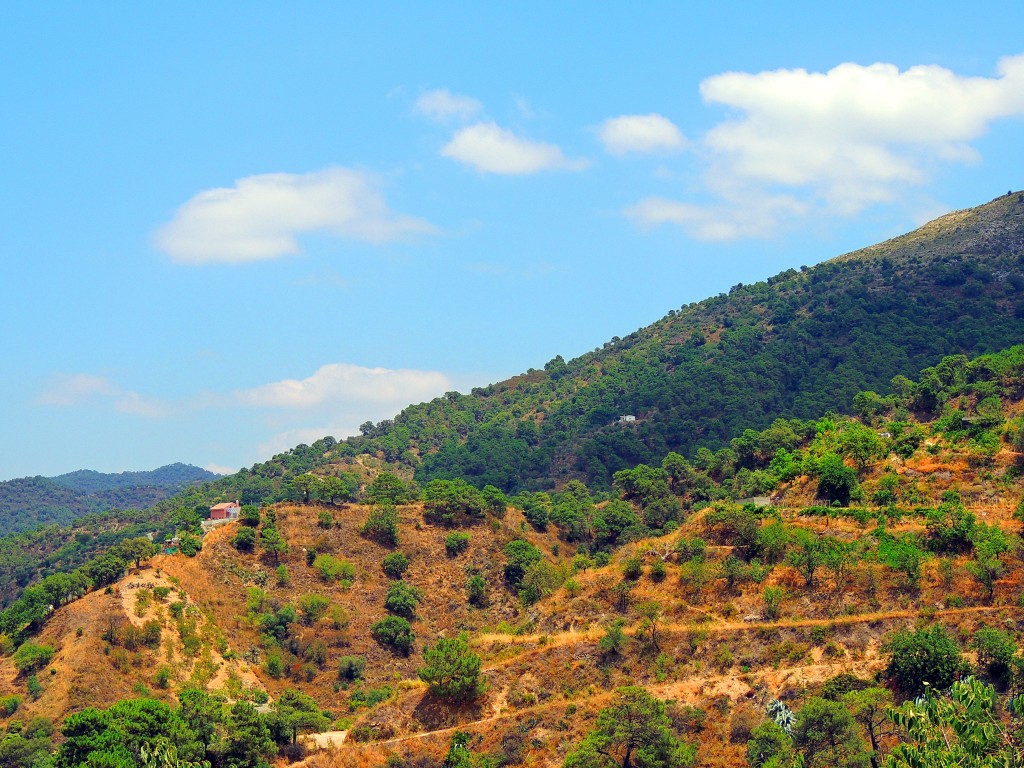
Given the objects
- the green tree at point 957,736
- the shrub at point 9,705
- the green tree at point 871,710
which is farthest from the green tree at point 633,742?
the shrub at point 9,705

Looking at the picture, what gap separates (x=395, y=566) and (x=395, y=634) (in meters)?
9.94

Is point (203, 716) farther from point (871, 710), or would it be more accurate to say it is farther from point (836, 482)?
point (836, 482)

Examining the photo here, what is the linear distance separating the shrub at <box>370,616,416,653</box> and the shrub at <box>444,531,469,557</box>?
41.5 ft

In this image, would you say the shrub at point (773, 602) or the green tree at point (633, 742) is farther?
the shrub at point (773, 602)

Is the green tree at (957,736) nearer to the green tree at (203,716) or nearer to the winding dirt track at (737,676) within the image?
the winding dirt track at (737,676)

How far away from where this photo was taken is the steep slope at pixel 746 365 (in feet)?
455

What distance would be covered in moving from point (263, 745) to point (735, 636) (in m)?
27.3

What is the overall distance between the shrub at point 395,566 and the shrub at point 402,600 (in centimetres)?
276

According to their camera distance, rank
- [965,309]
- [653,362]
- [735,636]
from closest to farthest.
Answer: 1. [735,636]
2. [965,309]
3. [653,362]

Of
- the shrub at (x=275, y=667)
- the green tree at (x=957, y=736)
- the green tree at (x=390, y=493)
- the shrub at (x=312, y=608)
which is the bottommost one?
the shrub at (x=275, y=667)

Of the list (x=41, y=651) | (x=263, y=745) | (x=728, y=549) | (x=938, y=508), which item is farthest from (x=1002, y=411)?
(x=41, y=651)

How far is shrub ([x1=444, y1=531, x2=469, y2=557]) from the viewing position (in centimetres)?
9450

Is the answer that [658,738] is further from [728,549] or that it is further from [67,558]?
[67,558]

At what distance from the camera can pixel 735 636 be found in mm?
57062
